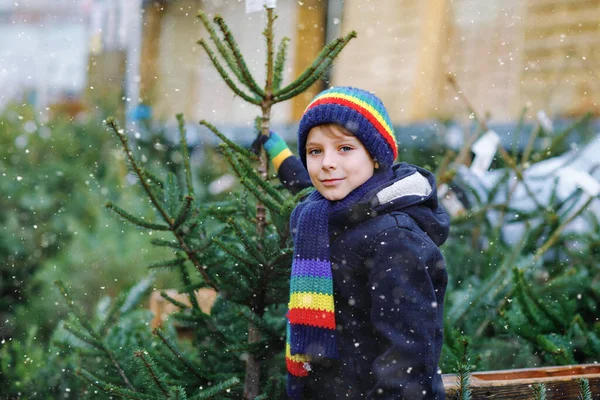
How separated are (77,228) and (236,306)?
353 cm

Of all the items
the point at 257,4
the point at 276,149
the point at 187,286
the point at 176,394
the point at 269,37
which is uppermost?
the point at 257,4

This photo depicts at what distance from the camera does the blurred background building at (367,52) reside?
739 cm

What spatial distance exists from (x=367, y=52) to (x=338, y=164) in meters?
7.54

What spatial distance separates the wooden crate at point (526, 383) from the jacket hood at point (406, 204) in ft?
1.87

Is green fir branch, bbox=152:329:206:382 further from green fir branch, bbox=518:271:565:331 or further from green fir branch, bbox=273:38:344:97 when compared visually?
green fir branch, bbox=518:271:565:331

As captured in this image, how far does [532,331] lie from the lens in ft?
9.20

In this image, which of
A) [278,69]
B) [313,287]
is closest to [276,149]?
[278,69]

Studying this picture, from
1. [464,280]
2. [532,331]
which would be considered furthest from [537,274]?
[532,331]

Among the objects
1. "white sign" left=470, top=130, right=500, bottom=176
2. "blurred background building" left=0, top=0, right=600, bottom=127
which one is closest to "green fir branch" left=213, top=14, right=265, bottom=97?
"white sign" left=470, top=130, right=500, bottom=176

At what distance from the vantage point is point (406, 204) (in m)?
1.97

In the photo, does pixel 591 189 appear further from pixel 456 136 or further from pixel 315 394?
pixel 456 136

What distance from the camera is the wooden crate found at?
7.27 ft

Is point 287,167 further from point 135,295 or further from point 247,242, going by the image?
point 135,295

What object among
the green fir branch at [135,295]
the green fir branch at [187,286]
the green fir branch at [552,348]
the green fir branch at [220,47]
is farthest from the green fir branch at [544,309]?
the green fir branch at [135,295]
